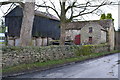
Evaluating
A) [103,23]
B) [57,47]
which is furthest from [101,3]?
[103,23]

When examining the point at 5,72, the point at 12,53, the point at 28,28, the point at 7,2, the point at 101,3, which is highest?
the point at 101,3

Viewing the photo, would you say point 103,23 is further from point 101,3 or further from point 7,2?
point 7,2

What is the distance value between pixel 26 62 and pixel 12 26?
1908 cm

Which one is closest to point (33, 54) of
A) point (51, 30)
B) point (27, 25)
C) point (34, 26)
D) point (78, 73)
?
point (27, 25)

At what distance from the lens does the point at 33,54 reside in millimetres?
10953

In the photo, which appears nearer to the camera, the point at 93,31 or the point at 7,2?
the point at 7,2

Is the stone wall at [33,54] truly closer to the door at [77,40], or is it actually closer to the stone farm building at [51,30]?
the stone farm building at [51,30]

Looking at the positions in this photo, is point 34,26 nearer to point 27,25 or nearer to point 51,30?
point 51,30

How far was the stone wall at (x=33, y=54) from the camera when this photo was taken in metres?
9.09

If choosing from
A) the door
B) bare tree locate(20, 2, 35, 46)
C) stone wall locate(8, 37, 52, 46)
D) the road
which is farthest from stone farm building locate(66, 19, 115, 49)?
the road

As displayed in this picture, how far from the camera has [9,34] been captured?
27938mm

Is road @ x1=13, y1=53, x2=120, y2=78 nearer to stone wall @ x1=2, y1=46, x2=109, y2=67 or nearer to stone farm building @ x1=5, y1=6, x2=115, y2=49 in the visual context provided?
stone wall @ x1=2, y1=46, x2=109, y2=67

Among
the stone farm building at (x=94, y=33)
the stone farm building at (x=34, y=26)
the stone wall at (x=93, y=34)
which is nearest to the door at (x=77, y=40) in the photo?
the stone farm building at (x=94, y=33)

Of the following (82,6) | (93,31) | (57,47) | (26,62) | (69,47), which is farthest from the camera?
(93,31)
